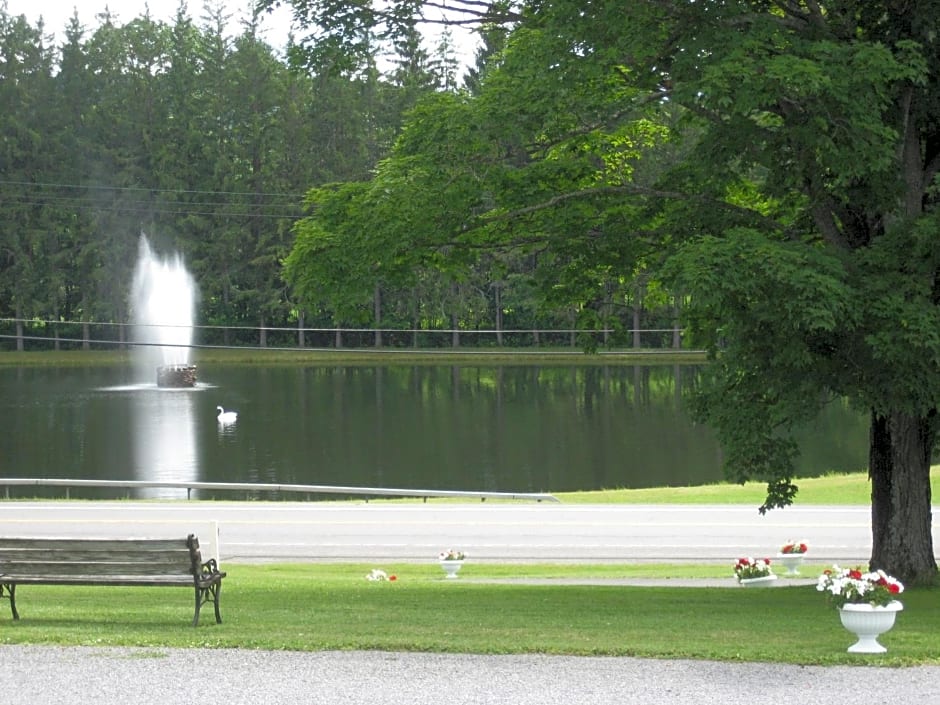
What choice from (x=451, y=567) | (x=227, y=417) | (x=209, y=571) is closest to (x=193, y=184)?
(x=227, y=417)

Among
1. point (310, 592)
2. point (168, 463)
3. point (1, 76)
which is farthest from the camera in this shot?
point (1, 76)

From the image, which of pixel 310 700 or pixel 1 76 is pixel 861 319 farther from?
pixel 1 76

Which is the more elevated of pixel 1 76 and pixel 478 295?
pixel 1 76

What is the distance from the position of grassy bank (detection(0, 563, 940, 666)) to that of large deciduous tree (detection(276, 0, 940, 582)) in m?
1.79

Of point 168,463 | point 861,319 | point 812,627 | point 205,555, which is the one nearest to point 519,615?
point 812,627

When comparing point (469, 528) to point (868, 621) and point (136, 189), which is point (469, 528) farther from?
point (136, 189)

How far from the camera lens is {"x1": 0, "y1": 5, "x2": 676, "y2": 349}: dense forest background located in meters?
78.9

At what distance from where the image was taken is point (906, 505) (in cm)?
1369

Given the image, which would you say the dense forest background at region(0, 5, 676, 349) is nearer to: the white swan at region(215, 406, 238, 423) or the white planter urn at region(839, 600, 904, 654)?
the white swan at region(215, 406, 238, 423)

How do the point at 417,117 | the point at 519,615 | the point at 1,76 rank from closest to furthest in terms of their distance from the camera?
the point at 519,615, the point at 417,117, the point at 1,76

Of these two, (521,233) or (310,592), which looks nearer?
(310,592)

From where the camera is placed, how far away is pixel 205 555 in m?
18.8

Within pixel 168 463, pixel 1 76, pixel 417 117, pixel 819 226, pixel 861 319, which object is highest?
pixel 1 76

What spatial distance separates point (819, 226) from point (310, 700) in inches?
310
